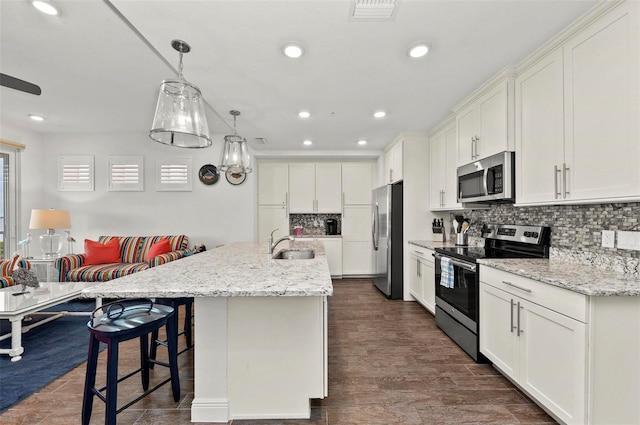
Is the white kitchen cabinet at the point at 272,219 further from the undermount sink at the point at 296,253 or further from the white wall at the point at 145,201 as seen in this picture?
the undermount sink at the point at 296,253

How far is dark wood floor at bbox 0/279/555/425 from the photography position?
5.68ft

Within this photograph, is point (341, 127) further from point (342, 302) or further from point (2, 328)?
point (2, 328)

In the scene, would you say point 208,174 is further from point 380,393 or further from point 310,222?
point 380,393

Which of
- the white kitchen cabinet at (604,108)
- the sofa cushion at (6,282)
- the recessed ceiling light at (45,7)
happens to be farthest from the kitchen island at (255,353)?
the sofa cushion at (6,282)

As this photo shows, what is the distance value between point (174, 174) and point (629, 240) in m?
5.60

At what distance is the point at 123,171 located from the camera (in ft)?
16.5

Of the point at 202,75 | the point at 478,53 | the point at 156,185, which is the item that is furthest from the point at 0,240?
the point at 478,53

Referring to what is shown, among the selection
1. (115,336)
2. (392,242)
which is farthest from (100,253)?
(392,242)

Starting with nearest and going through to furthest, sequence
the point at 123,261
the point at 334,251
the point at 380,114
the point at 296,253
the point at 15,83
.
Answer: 1. the point at 15,83
2. the point at 296,253
3. the point at 380,114
4. the point at 123,261
5. the point at 334,251

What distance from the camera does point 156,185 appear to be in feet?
16.7

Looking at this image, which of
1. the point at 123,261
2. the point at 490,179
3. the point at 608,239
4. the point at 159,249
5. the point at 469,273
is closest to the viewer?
the point at 608,239

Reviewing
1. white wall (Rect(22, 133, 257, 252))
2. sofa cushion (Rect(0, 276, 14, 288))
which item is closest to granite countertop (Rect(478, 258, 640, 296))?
white wall (Rect(22, 133, 257, 252))

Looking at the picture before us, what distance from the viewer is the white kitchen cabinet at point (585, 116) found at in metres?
1.51

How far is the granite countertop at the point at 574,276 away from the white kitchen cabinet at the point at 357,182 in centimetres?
359
